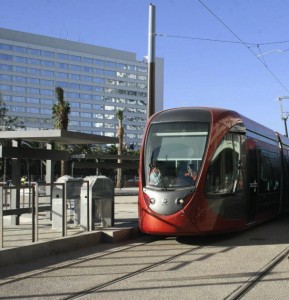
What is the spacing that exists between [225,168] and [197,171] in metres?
0.92

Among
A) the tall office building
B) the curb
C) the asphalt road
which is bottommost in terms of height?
the asphalt road

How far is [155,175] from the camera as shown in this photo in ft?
37.5

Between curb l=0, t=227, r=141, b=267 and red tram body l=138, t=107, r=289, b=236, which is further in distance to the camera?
red tram body l=138, t=107, r=289, b=236

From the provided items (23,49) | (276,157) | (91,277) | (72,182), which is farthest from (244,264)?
(23,49)

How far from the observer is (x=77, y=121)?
506 feet

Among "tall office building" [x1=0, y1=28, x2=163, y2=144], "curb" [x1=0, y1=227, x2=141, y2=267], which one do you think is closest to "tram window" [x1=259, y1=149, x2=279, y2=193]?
"curb" [x1=0, y1=227, x2=141, y2=267]

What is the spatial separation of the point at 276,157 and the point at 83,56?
144 meters

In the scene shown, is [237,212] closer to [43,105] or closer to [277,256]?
[277,256]

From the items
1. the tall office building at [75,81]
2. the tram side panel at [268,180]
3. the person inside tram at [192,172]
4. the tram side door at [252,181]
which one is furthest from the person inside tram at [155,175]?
the tall office building at [75,81]

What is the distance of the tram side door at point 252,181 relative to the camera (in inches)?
516

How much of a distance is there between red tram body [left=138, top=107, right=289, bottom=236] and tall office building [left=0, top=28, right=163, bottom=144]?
12018 centimetres

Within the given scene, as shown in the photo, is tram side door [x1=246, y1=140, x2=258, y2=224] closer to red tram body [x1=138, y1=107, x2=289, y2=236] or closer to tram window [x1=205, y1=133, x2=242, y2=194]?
red tram body [x1=138, y1=107, x2=289, y2=236]

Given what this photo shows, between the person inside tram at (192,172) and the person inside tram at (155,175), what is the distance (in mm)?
615

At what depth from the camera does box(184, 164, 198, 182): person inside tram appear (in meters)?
11.1
